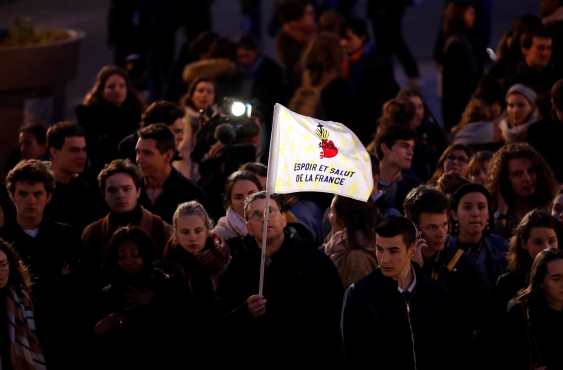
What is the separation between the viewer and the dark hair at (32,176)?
11602mm

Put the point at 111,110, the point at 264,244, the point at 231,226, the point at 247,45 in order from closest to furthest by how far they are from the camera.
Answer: the point at 264,244
the point at 231,226
the point at 111,110
the point at 247,45

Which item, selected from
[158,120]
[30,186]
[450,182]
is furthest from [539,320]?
[158,120]

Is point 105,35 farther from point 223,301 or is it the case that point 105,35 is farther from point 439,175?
point 223,301

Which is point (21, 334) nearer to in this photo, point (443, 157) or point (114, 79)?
point (443, 157)

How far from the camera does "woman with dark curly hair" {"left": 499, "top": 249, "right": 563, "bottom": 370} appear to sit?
993cm

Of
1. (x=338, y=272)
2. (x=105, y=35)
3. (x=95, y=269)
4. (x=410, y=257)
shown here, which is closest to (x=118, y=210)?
(x=95, y=269)

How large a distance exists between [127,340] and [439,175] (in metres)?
3.23

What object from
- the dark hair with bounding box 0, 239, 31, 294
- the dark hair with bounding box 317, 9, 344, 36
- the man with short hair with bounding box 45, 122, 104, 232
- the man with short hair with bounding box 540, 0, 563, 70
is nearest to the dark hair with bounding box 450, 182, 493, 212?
the man with short hair with bounding box 45, 122, 104, 232

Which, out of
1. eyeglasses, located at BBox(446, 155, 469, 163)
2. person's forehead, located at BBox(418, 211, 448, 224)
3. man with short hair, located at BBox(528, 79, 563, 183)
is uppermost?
man with short hair, located at BBox(528, 79, 563, 183)

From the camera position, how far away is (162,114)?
1386cm

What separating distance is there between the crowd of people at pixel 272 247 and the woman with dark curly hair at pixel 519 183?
0.04 ft

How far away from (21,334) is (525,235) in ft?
10.1

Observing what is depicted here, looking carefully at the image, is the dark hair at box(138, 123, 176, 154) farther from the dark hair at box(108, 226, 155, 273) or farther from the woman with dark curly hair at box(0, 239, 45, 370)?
the woman with dark curly hair at box(0, 239, 45, 370)

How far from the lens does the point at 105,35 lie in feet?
77.7
